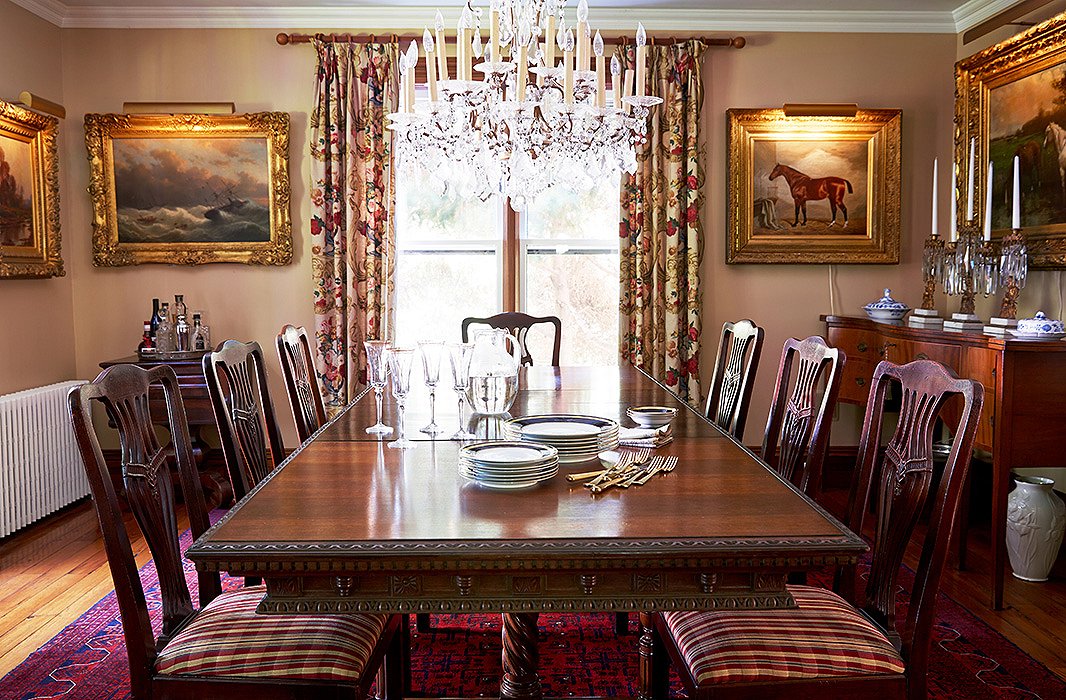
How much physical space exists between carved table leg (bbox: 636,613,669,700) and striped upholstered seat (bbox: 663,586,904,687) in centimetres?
42

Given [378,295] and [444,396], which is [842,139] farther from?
[444,396]

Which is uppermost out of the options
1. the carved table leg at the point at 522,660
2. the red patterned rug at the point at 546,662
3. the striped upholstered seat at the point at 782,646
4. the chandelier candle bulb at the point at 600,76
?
the chandelier candle bulb at the point at 600,76

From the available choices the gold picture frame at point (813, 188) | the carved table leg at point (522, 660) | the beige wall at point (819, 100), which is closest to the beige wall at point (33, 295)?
the carved table leg at point (522, 660)

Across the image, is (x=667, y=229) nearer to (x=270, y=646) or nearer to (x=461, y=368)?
(x=461, y=368)

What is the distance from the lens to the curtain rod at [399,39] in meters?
4.87

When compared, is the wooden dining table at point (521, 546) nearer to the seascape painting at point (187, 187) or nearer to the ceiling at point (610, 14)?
the seascape painting at point (187, 187)

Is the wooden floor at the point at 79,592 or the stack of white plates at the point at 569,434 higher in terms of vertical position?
the stack of white plates at the point at 569,434

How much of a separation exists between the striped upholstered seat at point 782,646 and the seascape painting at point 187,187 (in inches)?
151

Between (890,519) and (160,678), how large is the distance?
1503 millimetres

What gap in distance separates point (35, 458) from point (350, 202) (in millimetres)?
2003

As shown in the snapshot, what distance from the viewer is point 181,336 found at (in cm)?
480

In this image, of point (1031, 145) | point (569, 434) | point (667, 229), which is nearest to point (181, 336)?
point (667, 229)

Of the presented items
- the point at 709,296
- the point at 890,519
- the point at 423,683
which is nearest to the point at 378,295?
the point at 709,296

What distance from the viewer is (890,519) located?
1.90m
